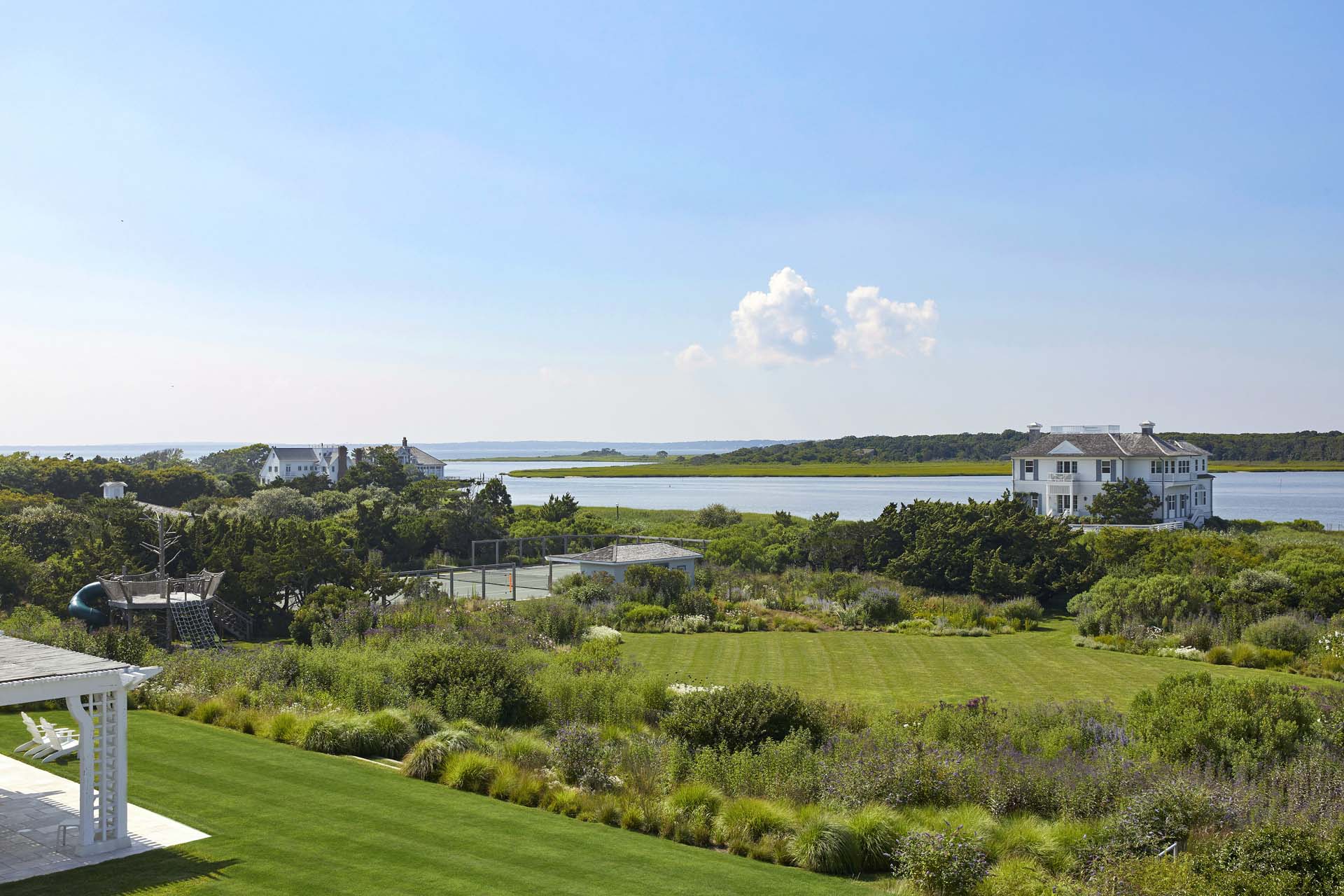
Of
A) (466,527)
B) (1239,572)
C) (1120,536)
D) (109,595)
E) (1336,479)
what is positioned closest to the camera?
(109,595)

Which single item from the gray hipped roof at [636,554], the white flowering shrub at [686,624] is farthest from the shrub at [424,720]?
the gray hipped roof at [636,554]

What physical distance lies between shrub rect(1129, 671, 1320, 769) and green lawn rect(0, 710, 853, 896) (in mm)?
5387

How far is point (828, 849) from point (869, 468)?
431 ft

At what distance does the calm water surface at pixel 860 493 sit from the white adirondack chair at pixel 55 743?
47195 mm

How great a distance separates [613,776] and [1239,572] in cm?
1996

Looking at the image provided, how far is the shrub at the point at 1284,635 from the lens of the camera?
20.0 meters

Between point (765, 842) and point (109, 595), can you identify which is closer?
point (765, 842)

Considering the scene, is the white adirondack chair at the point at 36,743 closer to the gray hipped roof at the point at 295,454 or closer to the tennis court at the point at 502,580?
Result: the tennis court at the point at 502,580

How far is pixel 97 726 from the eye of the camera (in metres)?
8.23

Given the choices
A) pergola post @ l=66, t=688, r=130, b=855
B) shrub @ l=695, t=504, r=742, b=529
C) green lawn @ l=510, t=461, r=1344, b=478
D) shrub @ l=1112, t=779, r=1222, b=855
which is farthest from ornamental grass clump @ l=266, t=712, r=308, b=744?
green lawn @ l=510, t=461, r=1344, b=478

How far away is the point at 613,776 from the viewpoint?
10609 mm

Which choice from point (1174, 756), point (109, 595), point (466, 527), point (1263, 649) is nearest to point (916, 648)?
point (1263, 649)

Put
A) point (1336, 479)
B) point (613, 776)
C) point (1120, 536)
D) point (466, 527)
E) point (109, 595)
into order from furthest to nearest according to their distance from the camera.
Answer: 1. point (1336, 479)
2. point (466, 527)
3. point (1120, 536)
4. point (109, 595)
5. point (613, 776)

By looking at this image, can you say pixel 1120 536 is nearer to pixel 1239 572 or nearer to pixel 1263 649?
pixel 1239 572
